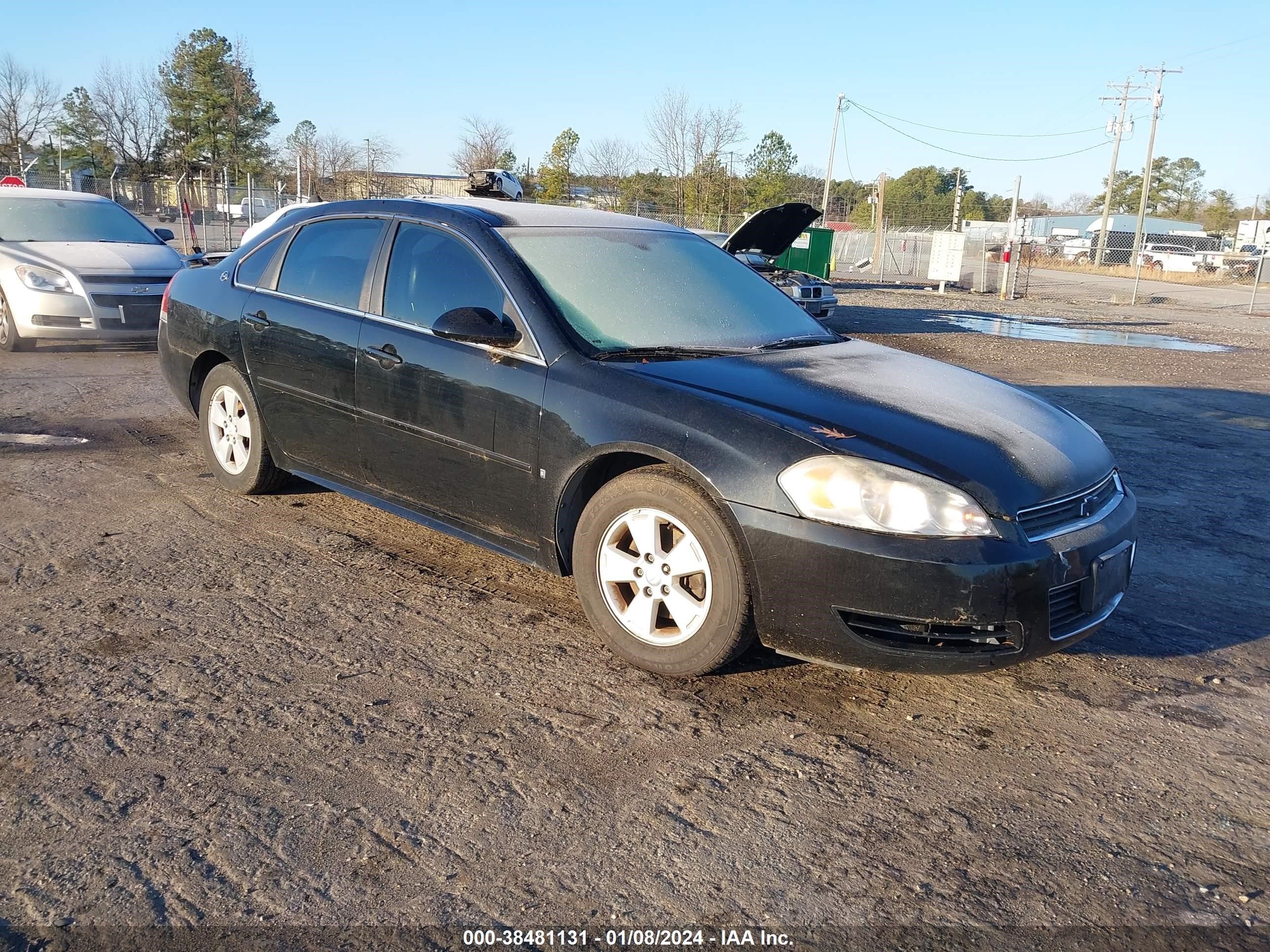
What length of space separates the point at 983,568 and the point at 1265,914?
3.60 ft

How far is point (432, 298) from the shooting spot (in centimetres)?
437

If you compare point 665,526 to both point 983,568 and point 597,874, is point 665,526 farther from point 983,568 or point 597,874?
point 597,874

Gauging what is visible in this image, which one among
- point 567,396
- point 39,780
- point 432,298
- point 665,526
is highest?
point 432,298

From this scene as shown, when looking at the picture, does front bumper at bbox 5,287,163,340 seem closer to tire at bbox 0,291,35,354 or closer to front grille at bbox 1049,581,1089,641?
tire at bbox 0,291,35,354

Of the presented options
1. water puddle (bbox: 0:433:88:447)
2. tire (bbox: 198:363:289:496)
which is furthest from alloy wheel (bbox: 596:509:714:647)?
water puddle (bbox: 0:433:88:447)

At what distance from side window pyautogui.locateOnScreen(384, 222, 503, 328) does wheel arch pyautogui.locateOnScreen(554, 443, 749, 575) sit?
0.81 m

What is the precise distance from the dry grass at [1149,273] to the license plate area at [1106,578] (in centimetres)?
4117

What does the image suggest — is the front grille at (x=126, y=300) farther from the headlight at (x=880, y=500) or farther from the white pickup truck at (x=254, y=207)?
the white pickup truck at (x=254, y=207)

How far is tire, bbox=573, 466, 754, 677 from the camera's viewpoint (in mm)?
3336

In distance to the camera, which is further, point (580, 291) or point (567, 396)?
point (580, 291)

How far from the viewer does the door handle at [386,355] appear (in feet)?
14.2

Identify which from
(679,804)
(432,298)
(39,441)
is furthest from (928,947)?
(39,441)

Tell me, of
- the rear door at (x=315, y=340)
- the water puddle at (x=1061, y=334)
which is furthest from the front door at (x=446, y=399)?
the water puddle at (x=1061, y=334)

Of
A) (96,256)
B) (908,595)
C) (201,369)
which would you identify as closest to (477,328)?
(908,595)
